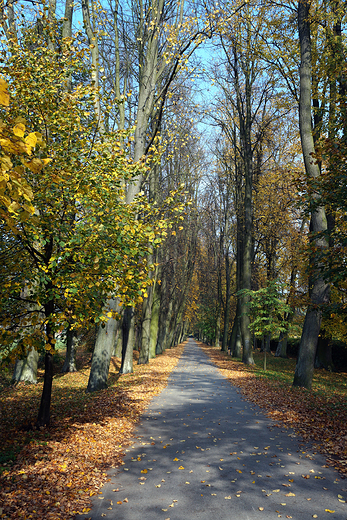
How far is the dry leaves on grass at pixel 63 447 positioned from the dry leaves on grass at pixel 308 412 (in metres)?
3.24

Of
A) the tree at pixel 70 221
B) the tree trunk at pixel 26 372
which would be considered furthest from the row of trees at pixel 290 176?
the tree trunk at pixel 26 372

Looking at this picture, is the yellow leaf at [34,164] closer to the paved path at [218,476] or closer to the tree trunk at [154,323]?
the paved path at [218,476]

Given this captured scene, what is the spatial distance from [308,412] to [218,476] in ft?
14.9

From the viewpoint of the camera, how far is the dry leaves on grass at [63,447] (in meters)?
4.03

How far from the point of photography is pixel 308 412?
853 cm

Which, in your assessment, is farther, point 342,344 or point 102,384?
point 342,344

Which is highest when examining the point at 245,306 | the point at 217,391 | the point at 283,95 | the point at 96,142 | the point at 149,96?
the point at 283,95

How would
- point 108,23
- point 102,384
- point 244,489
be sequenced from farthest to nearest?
point 108,23 < point 102,384 < point 244,489

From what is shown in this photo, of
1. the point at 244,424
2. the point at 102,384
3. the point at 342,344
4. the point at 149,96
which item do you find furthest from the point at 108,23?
the point at 342,344

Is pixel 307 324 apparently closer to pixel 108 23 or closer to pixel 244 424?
pixel 244 424

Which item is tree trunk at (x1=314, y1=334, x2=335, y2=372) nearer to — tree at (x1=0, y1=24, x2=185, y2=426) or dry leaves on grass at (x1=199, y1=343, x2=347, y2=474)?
dry leaves on grass at (x1=199, y1=343, x2=347, y2=474)

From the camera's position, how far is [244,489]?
443 centimetres

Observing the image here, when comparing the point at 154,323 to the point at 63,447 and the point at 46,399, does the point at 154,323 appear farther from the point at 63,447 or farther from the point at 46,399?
the point at 63,447

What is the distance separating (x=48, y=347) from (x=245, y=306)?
54.2 feet
